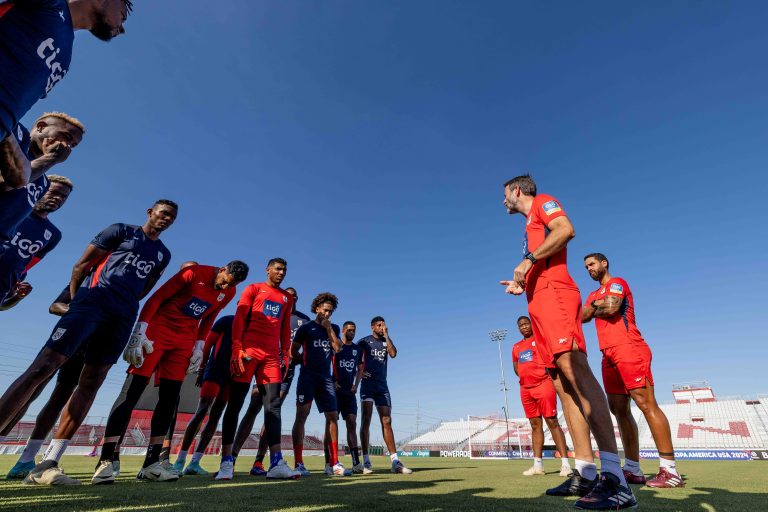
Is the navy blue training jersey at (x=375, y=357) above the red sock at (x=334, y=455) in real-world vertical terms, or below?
above

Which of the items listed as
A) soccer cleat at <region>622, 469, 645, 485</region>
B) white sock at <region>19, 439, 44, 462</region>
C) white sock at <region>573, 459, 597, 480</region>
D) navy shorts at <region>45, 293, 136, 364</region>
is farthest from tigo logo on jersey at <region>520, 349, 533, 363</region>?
white sock at <region>19, 439, 44, 462</region>

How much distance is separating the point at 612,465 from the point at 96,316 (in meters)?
4.53

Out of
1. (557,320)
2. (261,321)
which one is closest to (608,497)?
(557,320)

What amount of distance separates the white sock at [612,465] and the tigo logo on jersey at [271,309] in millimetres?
4228

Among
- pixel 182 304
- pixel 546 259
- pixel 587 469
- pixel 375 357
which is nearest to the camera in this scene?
pixel 587 469

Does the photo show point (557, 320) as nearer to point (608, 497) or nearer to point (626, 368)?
point (608, 497)

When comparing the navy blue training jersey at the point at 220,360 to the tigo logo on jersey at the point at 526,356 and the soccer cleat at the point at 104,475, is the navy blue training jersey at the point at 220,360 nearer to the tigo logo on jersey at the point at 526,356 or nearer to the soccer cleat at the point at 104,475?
the soccer cleat at the point at 104,475

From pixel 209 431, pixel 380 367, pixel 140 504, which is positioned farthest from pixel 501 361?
pixel 140 504

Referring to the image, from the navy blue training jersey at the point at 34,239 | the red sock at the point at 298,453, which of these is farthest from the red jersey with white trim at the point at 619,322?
the navy blue training jersey at the point at 34,239

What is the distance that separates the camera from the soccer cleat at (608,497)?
252 centimetres

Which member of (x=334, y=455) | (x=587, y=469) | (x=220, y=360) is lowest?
(x=587, y=469)

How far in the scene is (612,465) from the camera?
265 cm

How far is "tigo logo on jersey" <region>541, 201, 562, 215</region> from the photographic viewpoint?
10.9 ft

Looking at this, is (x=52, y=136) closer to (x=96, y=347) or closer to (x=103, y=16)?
(x=103, y=16)
